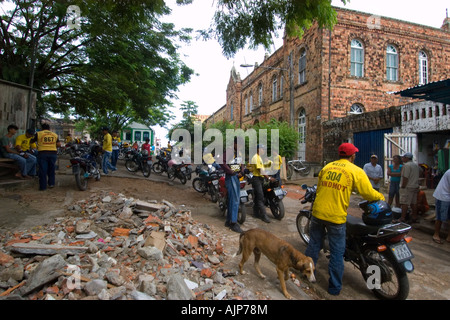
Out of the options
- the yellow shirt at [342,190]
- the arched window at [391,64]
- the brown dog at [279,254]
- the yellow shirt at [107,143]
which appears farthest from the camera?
the arched window at [391,64]

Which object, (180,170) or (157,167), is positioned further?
(157,167)

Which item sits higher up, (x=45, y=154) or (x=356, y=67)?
(x=356, y=67)

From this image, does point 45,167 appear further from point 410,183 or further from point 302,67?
point 302,67

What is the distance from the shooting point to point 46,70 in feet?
34.0

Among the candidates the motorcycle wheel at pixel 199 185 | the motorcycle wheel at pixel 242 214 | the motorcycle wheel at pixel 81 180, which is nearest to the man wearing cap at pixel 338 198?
the motorcycle wheel at pixel 242 214

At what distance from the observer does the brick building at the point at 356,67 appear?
49.1ft

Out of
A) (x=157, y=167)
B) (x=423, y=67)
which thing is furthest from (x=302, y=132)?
(x=157, y=167)

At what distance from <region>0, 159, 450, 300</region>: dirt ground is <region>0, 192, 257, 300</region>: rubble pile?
34cm

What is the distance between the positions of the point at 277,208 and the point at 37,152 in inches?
248

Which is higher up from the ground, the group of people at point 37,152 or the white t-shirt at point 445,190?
the group of people at point 37,152

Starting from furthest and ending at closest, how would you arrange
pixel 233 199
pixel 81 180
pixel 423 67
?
1. pixel 423 67
2. pixel 81 180
3. pixel 233 199

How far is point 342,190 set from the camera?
2979mm

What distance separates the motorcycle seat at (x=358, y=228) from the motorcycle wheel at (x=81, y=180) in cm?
601

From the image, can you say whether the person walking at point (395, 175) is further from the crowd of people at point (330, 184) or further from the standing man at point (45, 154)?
the standing man at point (45, 154)
